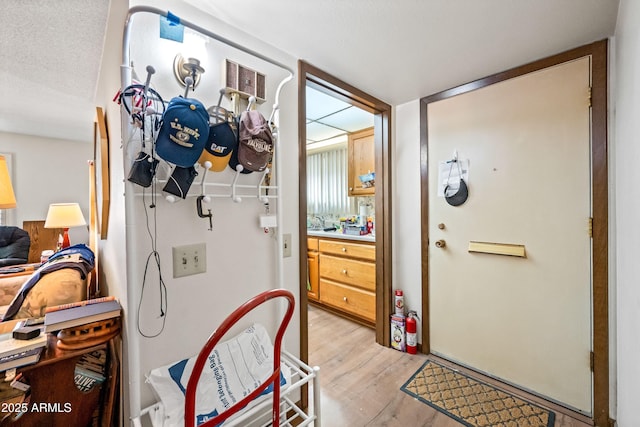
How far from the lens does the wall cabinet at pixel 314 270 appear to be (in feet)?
10.2

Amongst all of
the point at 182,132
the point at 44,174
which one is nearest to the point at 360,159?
the point at 182,132

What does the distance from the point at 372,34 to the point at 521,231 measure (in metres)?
1.48

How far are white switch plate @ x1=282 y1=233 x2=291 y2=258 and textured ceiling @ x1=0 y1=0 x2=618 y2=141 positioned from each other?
104cm

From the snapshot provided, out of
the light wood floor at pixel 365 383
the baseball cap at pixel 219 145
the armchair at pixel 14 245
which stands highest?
the baseball cap at pixel 219 145

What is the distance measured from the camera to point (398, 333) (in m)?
2.20

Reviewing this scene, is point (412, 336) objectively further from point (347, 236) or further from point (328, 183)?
point (328, 183)

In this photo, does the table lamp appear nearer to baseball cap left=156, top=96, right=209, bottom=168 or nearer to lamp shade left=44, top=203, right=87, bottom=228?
lamp shade left=44, top=203, right=87, bottom=228

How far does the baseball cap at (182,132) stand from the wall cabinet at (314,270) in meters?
2.31

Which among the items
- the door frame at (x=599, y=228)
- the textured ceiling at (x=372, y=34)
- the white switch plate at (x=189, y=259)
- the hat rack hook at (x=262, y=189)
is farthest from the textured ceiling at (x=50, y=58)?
the door frame at (x=599, y=228)

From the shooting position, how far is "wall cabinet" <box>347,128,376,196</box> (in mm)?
3168

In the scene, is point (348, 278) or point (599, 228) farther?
point (348, 278)

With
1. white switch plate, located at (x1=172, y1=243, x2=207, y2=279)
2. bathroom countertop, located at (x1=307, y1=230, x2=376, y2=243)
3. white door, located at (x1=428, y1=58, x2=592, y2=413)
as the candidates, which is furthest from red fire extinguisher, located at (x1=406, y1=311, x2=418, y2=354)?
white switch plate, located at (x1=172, y1=243, x2=207, y2=279)

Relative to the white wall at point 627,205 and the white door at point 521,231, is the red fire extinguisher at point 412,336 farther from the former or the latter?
the white wall at point 627,205

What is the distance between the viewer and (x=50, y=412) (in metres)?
1.06
